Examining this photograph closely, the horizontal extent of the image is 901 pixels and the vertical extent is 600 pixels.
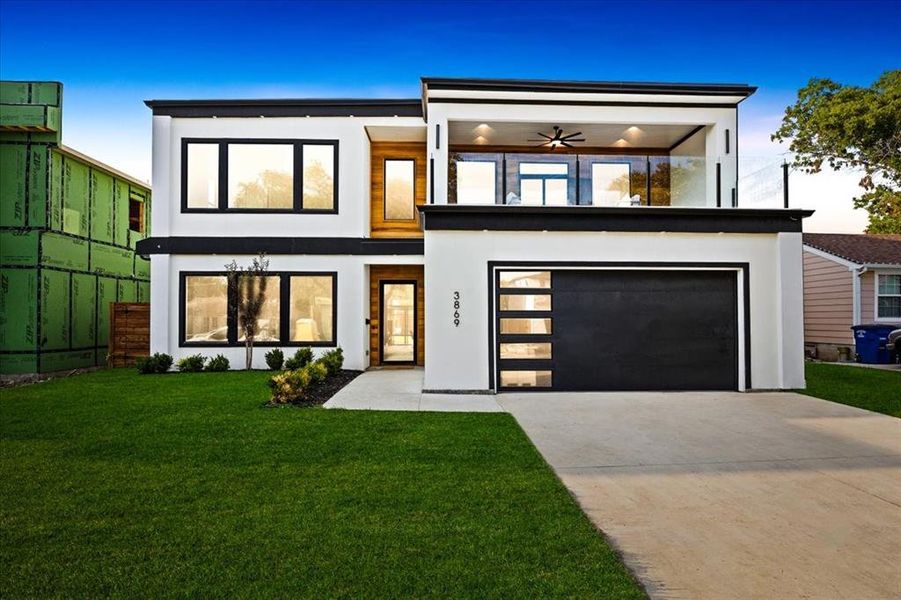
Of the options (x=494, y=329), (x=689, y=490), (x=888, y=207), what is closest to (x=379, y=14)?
(x=494, y=329)

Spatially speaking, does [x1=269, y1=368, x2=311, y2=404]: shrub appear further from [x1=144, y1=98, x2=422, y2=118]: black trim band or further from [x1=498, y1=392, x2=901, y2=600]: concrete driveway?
[x1=144, y1=98, x2=422, y2=118]: black trim band

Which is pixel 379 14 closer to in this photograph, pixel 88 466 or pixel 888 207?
pixel 88 466

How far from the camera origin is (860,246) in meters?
18.8

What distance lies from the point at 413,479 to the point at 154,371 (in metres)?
9.99

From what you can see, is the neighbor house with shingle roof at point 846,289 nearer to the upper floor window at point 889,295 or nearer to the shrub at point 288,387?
the upper floor window at point 889,295

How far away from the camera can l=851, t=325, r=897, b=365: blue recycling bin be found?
15727mm

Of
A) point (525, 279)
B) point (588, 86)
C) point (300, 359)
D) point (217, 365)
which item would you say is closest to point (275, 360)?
point (300, 359)

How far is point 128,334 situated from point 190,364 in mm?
2989

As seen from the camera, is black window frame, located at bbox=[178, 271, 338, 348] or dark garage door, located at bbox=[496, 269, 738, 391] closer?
dark garage door, located at bbox=[496, 269, 738, 391]

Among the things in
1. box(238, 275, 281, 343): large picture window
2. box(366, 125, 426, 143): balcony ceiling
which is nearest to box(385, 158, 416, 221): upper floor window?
box(366, 125, 426, 143): balcony ceiling

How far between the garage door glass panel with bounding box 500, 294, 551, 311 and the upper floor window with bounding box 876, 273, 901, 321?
13.9m

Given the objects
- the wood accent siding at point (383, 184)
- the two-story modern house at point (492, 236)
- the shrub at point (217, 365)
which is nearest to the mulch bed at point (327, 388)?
the two-story modern house at point (492, 236)

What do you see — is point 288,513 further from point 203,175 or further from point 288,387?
point 203,175

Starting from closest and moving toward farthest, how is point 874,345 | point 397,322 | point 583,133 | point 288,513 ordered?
1. point 288,513
2. point 583,133
3. point 397,322
4. point 874,345
